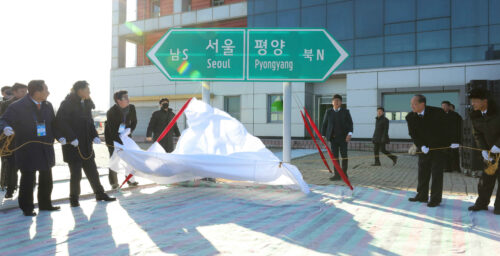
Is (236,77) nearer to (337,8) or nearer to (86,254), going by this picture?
(86,254)

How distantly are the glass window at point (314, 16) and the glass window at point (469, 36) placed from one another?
6.46m

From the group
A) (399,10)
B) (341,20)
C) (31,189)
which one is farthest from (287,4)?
(31,189)

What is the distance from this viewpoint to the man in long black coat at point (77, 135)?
549cm

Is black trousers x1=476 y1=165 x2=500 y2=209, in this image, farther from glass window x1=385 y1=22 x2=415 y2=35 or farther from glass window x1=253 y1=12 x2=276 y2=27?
glass window x1=253 y1=12 x2=276 y2=27

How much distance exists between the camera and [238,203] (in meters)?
5.80

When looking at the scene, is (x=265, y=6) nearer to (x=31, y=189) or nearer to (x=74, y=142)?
(x=74, y=142)

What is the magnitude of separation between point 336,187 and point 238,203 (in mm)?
2311

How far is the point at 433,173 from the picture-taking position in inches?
225

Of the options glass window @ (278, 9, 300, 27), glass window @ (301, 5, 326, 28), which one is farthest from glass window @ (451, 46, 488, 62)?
glass window @ (278, 9, 300, 27)

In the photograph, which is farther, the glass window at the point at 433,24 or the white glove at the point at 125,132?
the glass window at the point at 433,24

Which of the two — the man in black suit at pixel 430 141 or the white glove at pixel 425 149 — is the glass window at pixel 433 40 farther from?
the white glove at pixel 425 149

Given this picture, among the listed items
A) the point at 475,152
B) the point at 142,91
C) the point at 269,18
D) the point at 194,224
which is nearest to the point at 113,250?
the point at 194,224

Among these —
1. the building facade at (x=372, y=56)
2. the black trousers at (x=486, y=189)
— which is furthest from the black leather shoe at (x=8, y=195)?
the building facade at (x=372, y=56)

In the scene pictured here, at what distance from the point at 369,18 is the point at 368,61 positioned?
7.27ft
